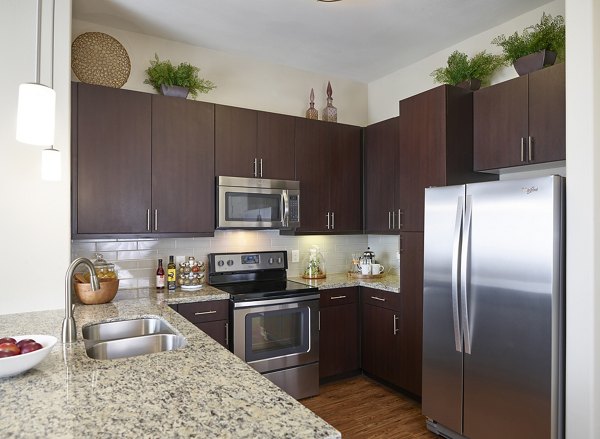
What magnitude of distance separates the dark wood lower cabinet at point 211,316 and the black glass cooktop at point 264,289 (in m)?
0.13

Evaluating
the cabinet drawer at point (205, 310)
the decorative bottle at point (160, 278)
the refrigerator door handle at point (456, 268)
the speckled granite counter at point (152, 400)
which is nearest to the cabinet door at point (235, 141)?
the decorative bottle at point (160, 278)

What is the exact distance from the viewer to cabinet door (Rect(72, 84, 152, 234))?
2.68 metres

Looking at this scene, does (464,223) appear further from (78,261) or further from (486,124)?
(78,261)

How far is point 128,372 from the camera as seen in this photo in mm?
1370

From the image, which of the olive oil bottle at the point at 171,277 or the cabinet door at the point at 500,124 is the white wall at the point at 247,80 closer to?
the olive oil bottle at the point at 171,277

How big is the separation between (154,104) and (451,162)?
2.15 m

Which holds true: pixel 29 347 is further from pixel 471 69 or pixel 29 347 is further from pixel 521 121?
pixel 471 69

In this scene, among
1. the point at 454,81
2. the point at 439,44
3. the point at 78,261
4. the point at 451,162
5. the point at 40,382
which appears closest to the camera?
the point at 40,382

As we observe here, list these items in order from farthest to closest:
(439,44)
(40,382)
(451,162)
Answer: (439,44)
(451,162)
(40,382)

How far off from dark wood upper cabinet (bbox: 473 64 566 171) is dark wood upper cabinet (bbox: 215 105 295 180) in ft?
4.91

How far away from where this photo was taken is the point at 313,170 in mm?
3609

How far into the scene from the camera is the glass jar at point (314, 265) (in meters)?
3.79

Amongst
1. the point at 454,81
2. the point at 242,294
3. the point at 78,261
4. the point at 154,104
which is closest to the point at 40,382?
the point at 78,261

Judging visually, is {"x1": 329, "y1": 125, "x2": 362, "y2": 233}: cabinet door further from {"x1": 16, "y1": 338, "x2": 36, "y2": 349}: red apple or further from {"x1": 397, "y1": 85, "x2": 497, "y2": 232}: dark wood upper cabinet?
{"x1": 16, "y1": 338, "x2": 36, "y2": 349}: red apple
